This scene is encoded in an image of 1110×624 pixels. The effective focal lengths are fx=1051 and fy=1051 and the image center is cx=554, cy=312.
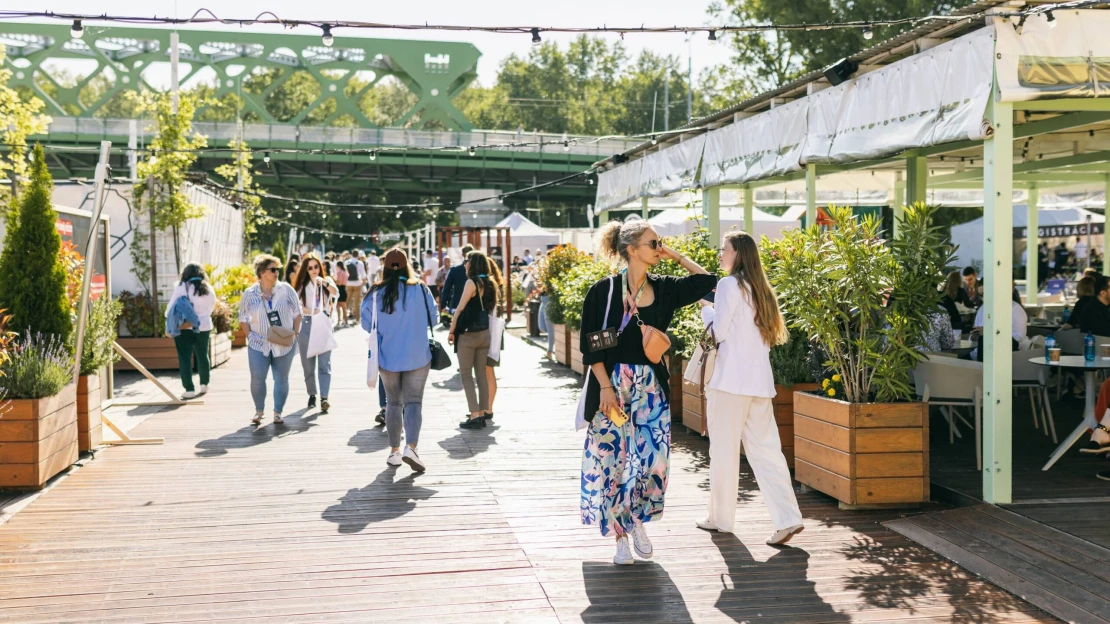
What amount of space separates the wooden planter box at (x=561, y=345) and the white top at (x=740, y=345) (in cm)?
972

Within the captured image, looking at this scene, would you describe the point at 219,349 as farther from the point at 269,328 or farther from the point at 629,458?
the point at 629,458

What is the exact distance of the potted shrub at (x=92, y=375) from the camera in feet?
27.3

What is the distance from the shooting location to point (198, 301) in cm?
1192

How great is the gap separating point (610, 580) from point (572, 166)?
5005 centimetres

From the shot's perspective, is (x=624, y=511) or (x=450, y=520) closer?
(x=624, y=511)

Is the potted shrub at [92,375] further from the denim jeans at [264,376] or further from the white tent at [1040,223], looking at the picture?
the white tent at [1040,223]

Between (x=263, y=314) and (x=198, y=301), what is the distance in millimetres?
2178

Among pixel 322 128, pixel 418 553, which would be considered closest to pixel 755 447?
pixel 418 553

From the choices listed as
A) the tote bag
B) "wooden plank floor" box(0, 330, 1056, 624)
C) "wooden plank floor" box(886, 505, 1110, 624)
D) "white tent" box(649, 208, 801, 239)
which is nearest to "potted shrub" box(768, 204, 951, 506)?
"wooden plank floor" box(0, 330, 1056, 624)

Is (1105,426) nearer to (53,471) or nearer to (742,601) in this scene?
(742,601)

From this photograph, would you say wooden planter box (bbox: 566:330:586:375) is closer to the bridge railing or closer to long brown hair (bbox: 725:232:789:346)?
long brown hair (bbox: 725:232:789:346)

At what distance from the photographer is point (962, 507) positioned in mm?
6457


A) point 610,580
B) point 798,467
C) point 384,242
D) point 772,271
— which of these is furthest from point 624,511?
point 384,242

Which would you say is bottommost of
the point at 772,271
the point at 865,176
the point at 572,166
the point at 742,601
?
the point at 742,601
